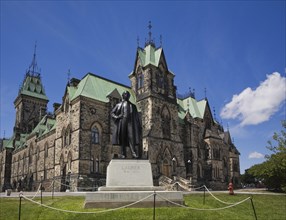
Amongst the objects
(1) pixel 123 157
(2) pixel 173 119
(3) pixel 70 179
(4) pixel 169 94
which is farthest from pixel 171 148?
(1) pixel 123 157

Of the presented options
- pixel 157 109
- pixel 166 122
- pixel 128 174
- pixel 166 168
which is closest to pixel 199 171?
pixel 166 168

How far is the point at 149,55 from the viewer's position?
47375 mm

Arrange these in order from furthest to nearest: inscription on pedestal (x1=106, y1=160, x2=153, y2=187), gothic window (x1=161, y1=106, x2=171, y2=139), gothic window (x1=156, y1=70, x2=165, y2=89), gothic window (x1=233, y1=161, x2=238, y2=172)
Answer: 1. gothic window (x1=233, y1=161, x2=238, y2=172)
2. gothic window (x1=156, y1=70, x2=165, y2=89)
3. gothic window (x1=161, y1=106, x2=171, y2=139)
4. inscription on pedestal (x1=106, y1=160, x2=153, y2=187)

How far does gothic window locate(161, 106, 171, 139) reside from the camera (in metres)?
44.5

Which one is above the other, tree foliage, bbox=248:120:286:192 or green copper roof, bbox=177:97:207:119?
green copper roof, bbox=177:97:207:119

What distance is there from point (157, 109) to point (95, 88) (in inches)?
375

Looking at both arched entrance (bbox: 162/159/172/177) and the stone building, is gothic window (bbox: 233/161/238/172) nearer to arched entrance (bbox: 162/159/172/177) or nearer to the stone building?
the stone building

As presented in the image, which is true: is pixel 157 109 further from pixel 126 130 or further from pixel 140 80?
pixel 126 130

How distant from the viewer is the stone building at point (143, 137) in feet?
125

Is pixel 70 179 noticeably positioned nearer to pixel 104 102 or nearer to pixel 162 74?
pixel 104 102

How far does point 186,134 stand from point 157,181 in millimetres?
13116

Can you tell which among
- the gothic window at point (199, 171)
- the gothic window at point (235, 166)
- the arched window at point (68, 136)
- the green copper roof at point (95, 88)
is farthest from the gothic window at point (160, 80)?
the gothic window at point (235, 166)

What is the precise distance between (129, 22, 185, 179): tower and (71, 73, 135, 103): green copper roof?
351cm

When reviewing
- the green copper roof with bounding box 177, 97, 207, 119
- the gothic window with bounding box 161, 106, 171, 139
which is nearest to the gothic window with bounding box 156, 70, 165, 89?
the gothic window with bounding box 161, 106, 171, 139
